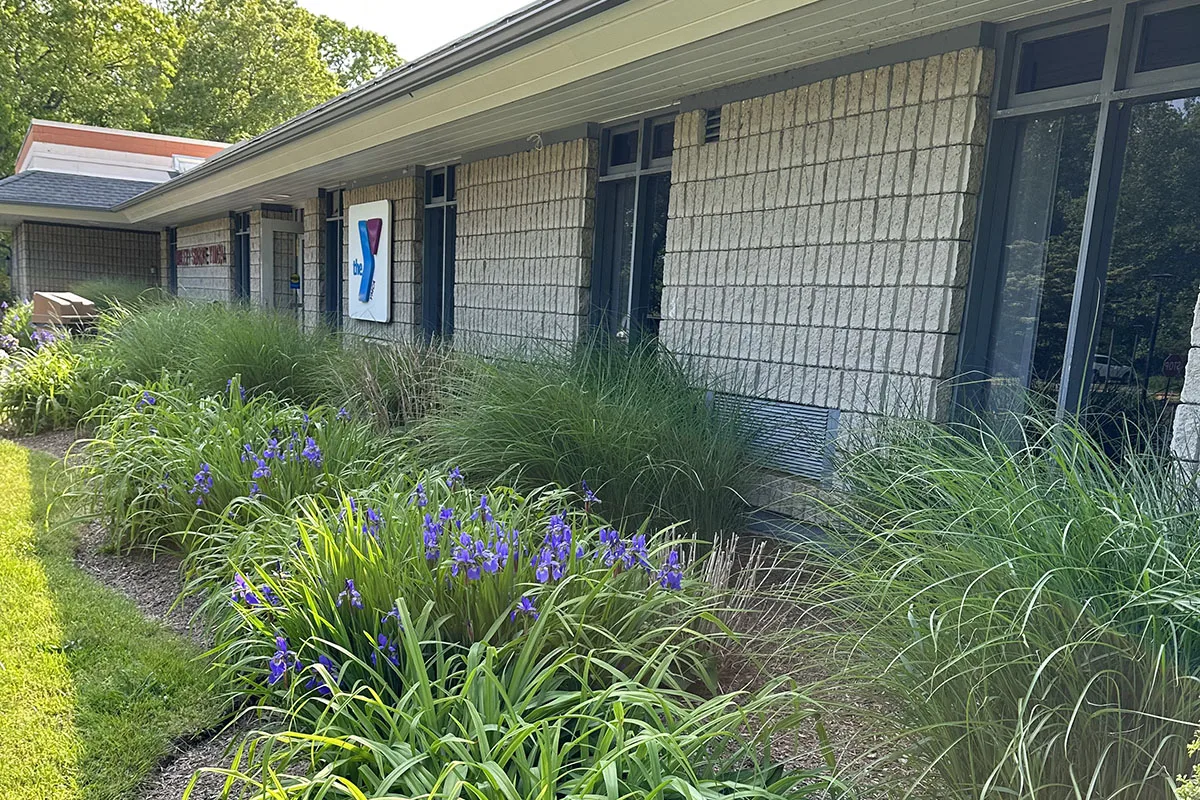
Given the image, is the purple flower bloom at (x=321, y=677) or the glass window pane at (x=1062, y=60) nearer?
the purple flower bloom at (x=321, y=677)

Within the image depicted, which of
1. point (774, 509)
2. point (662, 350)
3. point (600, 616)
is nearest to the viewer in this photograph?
point (600, 616)

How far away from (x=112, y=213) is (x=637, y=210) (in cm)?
1669

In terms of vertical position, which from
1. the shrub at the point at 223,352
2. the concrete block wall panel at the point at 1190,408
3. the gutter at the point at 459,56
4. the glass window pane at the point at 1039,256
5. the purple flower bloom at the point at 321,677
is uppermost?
the gutter at the point at 459,56

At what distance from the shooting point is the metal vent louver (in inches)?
179

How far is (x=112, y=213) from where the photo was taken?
1805 cm

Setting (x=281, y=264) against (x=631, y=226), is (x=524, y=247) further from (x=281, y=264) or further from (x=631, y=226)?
(x=281, y=264)

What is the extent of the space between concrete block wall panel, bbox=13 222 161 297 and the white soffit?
1531 cm

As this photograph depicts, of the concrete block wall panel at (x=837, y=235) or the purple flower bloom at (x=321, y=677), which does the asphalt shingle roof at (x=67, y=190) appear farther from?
the purple flower bloom at (x=321, y=677)

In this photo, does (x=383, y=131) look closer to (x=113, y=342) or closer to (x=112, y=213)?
(x=113, y=342)

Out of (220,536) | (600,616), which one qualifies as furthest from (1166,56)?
(220,536)

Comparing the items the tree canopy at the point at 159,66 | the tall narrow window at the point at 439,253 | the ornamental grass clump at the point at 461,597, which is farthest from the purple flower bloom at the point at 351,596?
the tree canopy at the point at 159,66

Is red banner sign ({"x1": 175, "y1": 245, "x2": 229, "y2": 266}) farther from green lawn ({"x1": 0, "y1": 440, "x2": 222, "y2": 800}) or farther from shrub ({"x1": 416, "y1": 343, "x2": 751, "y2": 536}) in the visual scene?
shrub ({"x1": 416, "y1": 343, "x2": 751, "y2": 536})

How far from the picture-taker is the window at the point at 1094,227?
3357mm

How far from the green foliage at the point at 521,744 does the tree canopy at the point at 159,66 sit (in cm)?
3312
